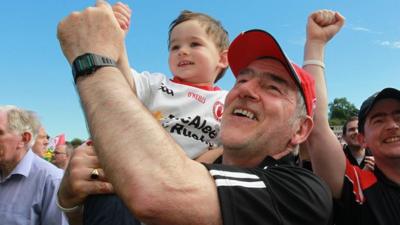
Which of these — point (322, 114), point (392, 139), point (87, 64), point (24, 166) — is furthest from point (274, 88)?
point (24, 166)

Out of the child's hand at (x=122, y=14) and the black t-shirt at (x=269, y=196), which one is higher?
the child's hand at (x=122, y=14)

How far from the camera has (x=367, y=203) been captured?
2.35 metres

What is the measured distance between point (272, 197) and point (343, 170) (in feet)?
4.29

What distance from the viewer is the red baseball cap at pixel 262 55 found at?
6.13ft

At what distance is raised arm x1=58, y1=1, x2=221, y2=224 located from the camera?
1.08 metres

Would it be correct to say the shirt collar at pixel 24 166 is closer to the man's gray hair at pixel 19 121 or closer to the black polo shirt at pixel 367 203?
the man's gray hair at pixel 19 121

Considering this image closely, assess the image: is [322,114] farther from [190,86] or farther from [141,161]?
[141,161]

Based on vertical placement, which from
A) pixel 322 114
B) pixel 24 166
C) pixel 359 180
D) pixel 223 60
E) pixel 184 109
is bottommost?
pixel 359 180

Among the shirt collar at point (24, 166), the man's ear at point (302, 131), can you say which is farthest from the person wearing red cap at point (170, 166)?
the shirt collar at point (24, 166)

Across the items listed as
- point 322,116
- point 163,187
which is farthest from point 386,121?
point 163,187

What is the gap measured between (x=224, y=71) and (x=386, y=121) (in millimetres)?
1253

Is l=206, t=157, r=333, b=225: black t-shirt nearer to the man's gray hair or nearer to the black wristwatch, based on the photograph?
the black wristwatch

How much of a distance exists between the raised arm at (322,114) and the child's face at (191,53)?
2.27ft

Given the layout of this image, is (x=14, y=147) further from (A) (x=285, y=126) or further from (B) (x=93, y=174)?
(A) (x=285, y=126)
